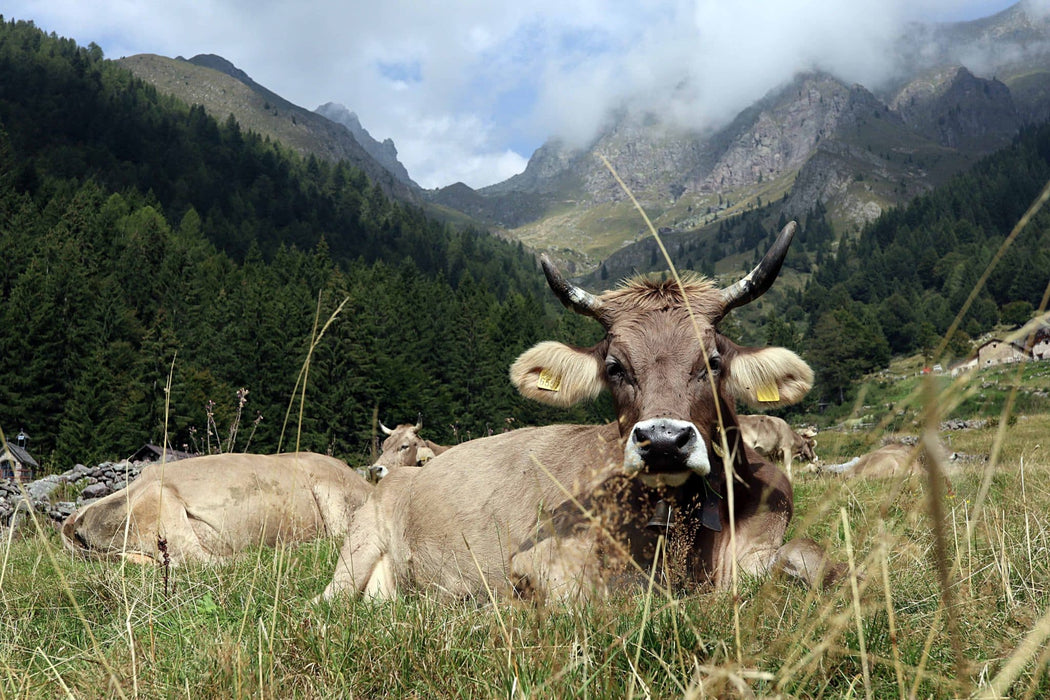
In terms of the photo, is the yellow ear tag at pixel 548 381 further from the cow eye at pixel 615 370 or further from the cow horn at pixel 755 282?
the cow horn at pixel 755 282

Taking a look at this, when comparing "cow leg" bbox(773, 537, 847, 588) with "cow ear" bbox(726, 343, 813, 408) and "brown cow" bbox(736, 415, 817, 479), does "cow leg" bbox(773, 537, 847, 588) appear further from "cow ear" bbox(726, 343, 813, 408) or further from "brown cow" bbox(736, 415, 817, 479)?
"brown cow" bbox(736, 415, 817, 479)

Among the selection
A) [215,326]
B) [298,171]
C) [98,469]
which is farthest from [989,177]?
[98,469]

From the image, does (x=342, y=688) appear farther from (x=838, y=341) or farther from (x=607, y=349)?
(x=838, y=341)

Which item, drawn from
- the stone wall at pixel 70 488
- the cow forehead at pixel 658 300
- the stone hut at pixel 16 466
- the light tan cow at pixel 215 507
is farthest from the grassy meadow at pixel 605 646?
the stone wall at pixel 70 488

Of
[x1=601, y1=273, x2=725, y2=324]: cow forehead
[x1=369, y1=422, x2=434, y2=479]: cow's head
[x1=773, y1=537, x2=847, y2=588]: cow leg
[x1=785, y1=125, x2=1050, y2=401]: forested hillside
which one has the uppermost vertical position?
[x1=785, y1=125, x2=1050, y2=401]: forested hillside

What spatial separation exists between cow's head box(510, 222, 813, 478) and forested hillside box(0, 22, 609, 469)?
1.76m

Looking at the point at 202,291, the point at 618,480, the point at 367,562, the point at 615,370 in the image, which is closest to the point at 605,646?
the point at 618,480

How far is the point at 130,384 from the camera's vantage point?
5491 centimetres

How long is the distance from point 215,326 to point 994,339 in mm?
84470

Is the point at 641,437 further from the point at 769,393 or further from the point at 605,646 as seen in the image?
the point at 769,393

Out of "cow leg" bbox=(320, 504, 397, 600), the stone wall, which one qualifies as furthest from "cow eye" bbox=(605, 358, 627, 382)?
the stone wall

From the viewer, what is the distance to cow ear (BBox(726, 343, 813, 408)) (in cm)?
484

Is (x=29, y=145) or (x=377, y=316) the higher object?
(x=29, y=145)

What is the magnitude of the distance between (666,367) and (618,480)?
89cm
